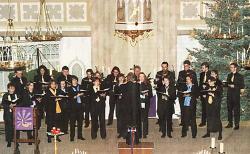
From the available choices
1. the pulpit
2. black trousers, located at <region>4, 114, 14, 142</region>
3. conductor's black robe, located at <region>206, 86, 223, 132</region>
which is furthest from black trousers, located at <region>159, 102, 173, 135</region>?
black trousers, located at <region>4, 114, 14, 142</region>

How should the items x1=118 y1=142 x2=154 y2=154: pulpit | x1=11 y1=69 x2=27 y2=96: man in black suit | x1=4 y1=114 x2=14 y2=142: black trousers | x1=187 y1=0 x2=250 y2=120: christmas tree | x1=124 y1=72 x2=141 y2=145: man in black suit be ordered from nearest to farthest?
x1=118 y1=142 x2=154 y2=154: pulpit
x1=124 y1=72 x2=141 y2=145: man in black suit
x1=4 y1=114 x2=14 y2=142: black trousers
x1=11 y1=69 x2=27 y2=96: man in black suit
x1=187 y1=0 x2=250 y2=120: christmas tree

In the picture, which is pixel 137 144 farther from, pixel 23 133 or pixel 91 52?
pixel 91 52

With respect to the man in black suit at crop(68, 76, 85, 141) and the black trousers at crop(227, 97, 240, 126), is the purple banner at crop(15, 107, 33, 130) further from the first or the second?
the black trousers at crop(227, 97, 240, 126)

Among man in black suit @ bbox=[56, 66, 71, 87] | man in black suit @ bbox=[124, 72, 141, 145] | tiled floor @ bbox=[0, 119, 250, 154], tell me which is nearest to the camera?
man in black suit @ bbox=[124, 72, 141, 145]

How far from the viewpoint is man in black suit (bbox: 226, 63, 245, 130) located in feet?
56.0

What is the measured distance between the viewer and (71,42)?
901 inches

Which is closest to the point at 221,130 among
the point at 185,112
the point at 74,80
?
the point at 185,112

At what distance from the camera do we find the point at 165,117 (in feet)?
55.6

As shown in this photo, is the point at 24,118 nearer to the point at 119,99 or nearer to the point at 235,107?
the point at 119,99

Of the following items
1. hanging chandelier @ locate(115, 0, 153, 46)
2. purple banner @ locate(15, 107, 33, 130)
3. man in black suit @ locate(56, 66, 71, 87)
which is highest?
hanging chandelier @ locate(115, 0, 153, 46)

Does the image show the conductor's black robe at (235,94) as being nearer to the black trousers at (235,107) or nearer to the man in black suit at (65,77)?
the black trousers at (235,107)

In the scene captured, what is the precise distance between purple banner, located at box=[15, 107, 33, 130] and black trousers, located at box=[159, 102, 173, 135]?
3.69 meters

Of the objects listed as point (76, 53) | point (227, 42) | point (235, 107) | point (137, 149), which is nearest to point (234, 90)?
point (235, 107)

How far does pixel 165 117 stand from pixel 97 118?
188cm
